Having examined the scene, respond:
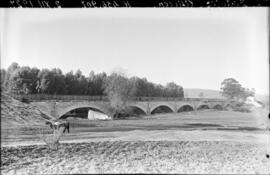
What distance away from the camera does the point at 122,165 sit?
1820mm

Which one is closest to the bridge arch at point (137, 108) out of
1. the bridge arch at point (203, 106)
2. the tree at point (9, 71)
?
the bridge arch at point (203, 106)

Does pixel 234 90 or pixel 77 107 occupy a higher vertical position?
pixel 234 90

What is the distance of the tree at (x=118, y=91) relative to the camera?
77.1 inches

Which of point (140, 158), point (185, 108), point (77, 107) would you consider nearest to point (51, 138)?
point (77, 107)

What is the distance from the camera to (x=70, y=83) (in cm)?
195

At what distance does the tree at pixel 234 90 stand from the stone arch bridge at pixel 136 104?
0.10 meters

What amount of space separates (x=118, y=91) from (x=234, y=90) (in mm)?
1003

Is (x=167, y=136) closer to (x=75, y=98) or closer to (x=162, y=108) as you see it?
(x=162, y=108)

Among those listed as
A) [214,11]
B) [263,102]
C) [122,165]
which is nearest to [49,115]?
[122,165]

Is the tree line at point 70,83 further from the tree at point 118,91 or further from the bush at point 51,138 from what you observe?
the bush at point 51,138

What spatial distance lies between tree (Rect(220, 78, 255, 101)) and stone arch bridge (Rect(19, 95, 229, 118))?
96 millimetres

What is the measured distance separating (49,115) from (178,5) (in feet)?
4.54

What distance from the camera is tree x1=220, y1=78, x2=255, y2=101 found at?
1969 mm

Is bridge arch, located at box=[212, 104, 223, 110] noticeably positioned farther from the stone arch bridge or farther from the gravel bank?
the gravel bank
